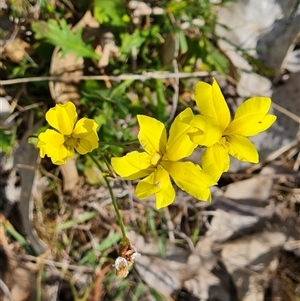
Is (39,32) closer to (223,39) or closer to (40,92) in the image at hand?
(40,92)

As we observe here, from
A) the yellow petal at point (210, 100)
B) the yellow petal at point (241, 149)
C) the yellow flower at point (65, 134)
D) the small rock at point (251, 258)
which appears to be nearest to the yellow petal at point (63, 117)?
the yellow flower at point (65, 134)

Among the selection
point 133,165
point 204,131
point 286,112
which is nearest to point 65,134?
point 133,165

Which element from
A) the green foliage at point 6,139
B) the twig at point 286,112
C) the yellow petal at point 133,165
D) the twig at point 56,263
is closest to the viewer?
the yellow petal at point 133,165

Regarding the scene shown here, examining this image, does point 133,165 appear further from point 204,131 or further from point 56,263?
point 56,263

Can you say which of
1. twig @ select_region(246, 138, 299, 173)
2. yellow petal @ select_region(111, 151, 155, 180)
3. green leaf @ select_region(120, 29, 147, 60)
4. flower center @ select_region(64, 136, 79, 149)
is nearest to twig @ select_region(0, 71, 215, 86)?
green leaf @ select_region(120, 29, 147, 60)

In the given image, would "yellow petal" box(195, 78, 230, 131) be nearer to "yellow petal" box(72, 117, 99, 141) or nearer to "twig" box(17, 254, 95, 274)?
"yellow petal" box(72, 117, 99, 141)

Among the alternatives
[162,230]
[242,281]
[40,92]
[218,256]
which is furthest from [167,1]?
[242,281]

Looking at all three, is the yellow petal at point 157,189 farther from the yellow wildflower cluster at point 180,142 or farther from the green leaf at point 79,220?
the green leaf at point 79,220
